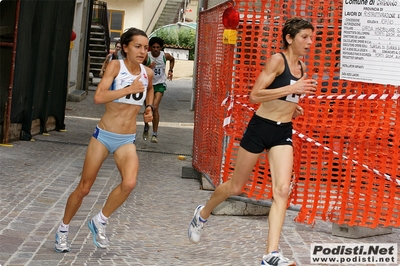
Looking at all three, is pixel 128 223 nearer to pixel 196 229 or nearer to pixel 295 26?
pixel 196 229

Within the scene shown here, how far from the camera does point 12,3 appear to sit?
527 inches

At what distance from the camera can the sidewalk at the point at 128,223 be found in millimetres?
7207

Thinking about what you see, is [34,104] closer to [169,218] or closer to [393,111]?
[169,218]

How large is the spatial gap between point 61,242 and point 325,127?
119 inches

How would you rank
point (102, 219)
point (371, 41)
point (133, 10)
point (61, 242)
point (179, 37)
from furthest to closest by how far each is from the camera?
point (133, 10)
point (179, 37)
point (371, 41)
point (102, 219)
point (61, 242)

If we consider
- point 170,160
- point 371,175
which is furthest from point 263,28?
point 170,160

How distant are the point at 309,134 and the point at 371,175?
2.70 feet

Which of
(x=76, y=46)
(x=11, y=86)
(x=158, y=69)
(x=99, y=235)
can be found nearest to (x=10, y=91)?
(x=11, y=86)

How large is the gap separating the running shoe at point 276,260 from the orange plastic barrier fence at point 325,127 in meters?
2.20

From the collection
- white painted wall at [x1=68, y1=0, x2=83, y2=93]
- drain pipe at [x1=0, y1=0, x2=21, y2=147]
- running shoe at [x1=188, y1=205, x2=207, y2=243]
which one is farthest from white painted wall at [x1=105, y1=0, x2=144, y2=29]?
running shoe at [x1=188, y1=205, x2=207, y2=243]

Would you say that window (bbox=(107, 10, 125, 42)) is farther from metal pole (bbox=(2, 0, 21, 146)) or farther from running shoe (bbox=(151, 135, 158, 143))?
metal pole (bbox=(2, 0, 21, 146))

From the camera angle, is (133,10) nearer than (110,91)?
No

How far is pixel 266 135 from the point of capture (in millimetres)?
7012

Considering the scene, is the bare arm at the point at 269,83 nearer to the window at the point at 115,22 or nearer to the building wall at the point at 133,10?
the building wall at the point at 133,10
